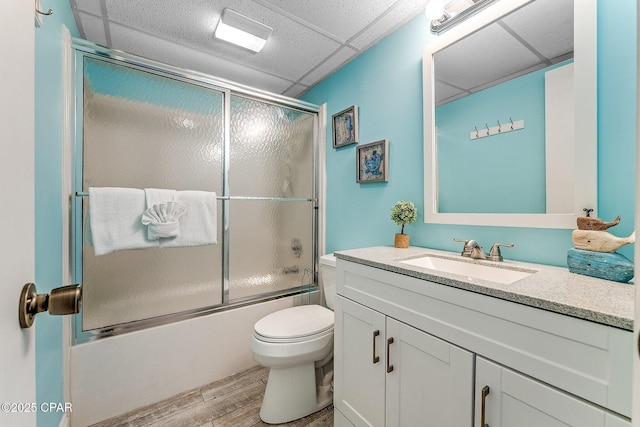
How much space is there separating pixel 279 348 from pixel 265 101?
170 cm

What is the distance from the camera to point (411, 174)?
153 cm

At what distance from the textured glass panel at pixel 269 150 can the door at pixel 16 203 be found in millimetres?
1394

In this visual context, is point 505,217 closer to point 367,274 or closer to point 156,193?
point 367,274

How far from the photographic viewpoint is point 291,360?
1362 millimetres

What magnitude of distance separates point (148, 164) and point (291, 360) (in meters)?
1.41

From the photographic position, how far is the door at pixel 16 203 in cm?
37

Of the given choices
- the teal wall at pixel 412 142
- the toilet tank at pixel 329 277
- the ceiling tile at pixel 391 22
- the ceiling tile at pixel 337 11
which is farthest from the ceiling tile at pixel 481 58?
the toilet tank at pixel 329 277

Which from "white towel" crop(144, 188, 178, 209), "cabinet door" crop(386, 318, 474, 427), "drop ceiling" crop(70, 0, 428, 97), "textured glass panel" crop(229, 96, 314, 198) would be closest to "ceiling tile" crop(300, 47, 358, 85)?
"drop ceiling" crop(70, 0, 428, 97)

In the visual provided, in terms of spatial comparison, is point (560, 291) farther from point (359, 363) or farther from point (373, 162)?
point (373, 162)

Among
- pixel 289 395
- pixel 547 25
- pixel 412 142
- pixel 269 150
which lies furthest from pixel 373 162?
pixel 289 395

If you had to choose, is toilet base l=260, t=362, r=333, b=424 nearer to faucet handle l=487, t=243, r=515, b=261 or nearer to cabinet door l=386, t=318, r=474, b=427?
cabinet door l=386, t=318, r=474, b=427

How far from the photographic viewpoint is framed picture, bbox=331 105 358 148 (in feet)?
6.15

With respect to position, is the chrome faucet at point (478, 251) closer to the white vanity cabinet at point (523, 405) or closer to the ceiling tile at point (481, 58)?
the white vanity cabinet at point (523, 405)

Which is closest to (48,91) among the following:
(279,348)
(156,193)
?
(156,193)
